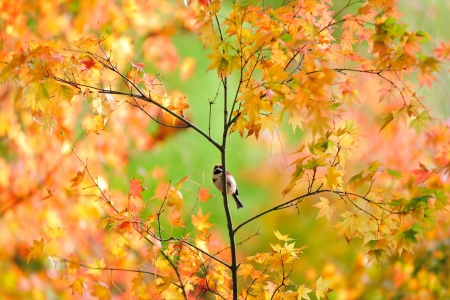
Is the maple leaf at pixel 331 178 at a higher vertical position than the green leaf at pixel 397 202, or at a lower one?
higher

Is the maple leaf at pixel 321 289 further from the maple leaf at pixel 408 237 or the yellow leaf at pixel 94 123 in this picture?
the yellow leaf at pixel 94 123

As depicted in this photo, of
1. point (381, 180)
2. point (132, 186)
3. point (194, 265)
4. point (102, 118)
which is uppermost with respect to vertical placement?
point (381, 180)

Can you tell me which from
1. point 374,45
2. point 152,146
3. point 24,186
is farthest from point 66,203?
point 374,45

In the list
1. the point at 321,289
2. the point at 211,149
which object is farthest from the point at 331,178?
the point at 211,149

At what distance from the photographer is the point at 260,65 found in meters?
1.41

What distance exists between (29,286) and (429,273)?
289 centimetres

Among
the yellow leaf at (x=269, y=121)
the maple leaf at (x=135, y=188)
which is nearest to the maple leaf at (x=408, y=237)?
the yellow leaf at (x=269, y=121)

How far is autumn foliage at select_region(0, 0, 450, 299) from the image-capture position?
1319 millimetres

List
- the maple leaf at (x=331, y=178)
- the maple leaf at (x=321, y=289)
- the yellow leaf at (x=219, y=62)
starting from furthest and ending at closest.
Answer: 1. the maple leaf at (x=321, y=289)
2. the maple leaf at (x=331, y=178)
3. the yellow leaf at (x=219, y=62)

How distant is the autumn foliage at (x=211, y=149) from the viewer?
132 cm

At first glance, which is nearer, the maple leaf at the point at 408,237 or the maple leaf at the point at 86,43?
the maple leaf at the point at 408,237

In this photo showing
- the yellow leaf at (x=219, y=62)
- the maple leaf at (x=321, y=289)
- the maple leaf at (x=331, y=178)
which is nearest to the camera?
the yellow leaf at (x=219, y=62)

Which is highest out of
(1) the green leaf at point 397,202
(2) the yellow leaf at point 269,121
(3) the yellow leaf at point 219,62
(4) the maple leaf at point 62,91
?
(4) the maple leaf at point 62,91

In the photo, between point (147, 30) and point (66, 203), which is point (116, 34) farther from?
point (66, 203)
